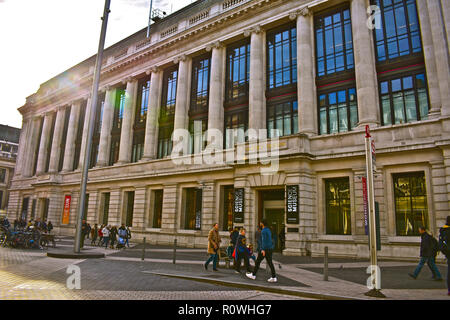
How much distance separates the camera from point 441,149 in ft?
52.5

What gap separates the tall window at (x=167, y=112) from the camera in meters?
30.1

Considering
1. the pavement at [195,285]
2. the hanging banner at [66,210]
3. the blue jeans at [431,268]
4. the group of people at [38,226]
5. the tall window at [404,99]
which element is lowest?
the pavement at [195,285]

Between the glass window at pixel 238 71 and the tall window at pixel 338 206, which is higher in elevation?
the glass window at pixel 238 71

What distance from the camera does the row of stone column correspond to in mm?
17359

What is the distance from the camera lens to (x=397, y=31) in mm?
19406

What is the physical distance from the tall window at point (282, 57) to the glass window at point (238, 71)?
210cm

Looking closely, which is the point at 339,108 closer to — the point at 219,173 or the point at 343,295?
the point at 219,173

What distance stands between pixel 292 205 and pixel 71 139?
3240 cm

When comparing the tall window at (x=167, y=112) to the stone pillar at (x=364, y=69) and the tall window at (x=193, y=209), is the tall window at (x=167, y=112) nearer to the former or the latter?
the tall window at (x=193, y=209)

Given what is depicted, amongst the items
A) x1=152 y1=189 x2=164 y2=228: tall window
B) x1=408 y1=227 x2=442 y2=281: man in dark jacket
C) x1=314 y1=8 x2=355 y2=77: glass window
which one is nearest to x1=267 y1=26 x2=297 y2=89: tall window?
x1=314 y1=8 x2=355 y2=77: glass window

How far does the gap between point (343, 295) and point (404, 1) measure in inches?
769

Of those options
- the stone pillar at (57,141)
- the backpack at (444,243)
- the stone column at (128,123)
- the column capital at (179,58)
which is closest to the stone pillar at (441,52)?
the backpack at (444,243)

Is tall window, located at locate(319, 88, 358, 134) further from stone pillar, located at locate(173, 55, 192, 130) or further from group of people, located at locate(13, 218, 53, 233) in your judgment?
group of people, located at locate(13, 218, 53, 233)

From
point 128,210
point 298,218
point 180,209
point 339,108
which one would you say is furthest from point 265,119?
point 128,210
